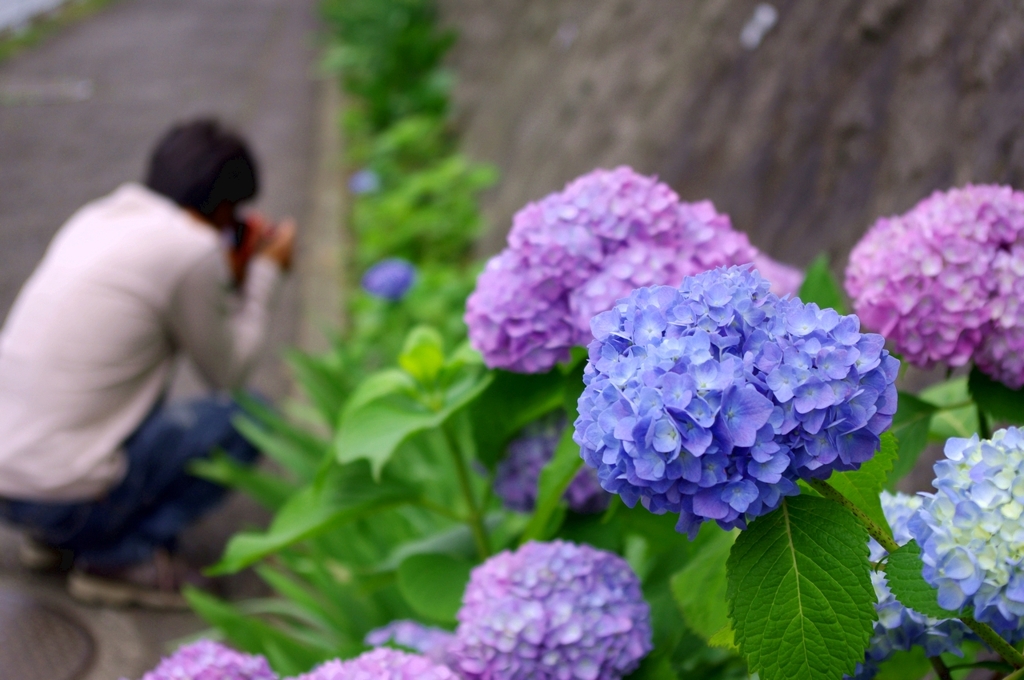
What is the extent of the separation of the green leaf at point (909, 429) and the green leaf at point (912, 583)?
0.33m

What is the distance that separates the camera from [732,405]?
0.64 meters

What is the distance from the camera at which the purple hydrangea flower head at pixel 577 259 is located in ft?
3.26

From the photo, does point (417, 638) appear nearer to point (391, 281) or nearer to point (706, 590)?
point (706, 590)

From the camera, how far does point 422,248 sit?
4.67 meters

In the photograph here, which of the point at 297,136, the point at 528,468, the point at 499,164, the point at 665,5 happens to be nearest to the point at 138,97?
the point at 297,136

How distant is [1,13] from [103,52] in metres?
1.68

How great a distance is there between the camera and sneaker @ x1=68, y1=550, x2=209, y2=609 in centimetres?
272

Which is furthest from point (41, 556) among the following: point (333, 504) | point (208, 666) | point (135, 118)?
point (135, 118)

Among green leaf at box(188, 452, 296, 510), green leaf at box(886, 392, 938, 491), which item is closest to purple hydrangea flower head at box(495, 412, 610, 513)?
green leaf at box(886, 392, 938, 491)

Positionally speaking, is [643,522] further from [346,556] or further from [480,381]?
[346,556]

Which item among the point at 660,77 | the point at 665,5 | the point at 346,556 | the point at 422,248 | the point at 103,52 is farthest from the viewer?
the point at 103,52

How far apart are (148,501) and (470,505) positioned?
1.65 m

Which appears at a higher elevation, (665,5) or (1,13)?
(665,5)

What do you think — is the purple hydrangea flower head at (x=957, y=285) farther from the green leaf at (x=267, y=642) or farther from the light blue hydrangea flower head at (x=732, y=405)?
the green leaf at (x=267, y=642)
